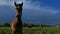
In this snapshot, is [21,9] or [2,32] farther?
[2,32]

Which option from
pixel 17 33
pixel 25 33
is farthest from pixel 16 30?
pixel 25 33

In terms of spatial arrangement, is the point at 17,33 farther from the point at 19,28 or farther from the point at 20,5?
the point at 20,5

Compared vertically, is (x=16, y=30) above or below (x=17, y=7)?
below

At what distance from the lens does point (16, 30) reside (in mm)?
9281

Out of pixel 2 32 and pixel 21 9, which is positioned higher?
pixel 21 9

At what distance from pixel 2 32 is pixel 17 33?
6412 millimetres

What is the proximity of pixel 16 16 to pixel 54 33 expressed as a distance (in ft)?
21.2

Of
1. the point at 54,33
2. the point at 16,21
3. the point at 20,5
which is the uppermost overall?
the point at 20,5

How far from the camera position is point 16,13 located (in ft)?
29.8

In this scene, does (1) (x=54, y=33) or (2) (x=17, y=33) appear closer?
(2) (x=17, y=33)

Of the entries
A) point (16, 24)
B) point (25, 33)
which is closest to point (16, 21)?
point (16, 24)

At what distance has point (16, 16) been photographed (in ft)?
30.2

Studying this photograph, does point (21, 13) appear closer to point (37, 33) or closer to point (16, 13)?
point (16, 13)

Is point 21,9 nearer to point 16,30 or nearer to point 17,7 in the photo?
point 17,7
